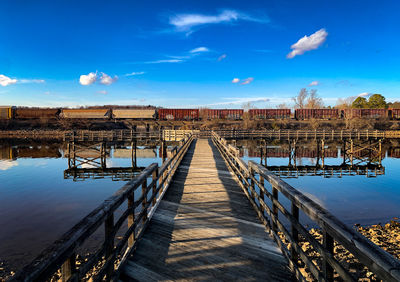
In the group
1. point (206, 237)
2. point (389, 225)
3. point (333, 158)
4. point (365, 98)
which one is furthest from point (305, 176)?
point (365, 98)

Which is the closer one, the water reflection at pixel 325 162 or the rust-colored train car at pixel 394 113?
the water reflection at pixel 325 162

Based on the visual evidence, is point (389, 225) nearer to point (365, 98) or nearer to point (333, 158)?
point (333, 158)

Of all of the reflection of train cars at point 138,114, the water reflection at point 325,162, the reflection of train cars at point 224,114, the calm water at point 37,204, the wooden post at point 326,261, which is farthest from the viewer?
the reflection of train cars at point 224,114

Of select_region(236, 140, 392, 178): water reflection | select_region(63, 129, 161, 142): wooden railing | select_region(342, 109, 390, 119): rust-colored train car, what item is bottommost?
select_region(236, 140, 392, 178): water reflection

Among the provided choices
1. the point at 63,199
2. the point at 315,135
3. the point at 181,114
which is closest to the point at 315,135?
the point at 315,135

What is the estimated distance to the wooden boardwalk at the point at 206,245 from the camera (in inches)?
131

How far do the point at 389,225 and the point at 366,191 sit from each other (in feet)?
22.5

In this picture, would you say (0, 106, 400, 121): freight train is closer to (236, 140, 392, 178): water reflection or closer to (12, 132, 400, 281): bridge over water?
(236, 140, 392, 178): water reflection

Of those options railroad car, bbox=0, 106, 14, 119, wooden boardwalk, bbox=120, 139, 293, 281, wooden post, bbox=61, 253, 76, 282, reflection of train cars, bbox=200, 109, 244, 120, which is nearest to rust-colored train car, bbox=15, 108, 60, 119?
railroad car, bbox=0, 106, 14, 119

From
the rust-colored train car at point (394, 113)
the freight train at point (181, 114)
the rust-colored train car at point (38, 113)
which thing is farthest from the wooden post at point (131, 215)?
the rust-colored train car at point (394, 113)

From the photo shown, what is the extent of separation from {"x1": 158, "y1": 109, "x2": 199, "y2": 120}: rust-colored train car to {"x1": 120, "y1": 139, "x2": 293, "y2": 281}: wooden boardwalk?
60617 millimetres

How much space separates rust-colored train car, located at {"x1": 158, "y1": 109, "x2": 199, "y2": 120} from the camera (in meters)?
66.6

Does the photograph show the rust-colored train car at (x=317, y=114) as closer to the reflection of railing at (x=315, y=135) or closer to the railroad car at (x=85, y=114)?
the reflection of railing at (x=315, y=135)

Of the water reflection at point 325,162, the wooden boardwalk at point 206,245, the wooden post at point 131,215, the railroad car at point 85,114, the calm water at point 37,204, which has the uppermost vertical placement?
the railroad car at point 85,114
